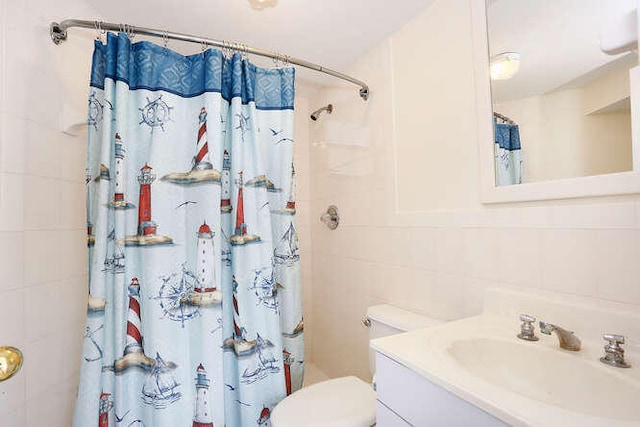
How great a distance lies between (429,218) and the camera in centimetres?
130

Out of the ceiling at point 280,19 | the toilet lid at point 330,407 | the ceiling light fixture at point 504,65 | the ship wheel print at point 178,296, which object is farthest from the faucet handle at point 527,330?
the ceiling at point 280,19

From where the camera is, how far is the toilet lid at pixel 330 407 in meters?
1.08

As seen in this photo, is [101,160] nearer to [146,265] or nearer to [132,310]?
[146,265]

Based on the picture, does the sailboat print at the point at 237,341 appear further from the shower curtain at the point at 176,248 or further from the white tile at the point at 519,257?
the white tile at the point at 519,257

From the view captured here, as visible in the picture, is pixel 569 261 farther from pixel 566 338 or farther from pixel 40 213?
pixel 40 213

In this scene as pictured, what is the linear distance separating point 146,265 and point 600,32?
1.64 m

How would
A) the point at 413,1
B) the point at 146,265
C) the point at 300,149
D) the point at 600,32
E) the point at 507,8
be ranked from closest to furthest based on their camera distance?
the point at 600,32 < the point at 507,8 < the point at 146,265 < the point at 413,1 < the point at 300,149

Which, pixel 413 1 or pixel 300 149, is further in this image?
pixel 300 149

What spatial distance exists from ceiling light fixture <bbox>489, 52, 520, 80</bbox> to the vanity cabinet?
1035mm

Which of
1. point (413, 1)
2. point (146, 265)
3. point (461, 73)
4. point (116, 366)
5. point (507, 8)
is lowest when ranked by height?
point (116, 366)

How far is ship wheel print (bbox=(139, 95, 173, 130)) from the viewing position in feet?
3.81

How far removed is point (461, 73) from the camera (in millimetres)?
1171

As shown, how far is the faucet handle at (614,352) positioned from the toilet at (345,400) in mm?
559

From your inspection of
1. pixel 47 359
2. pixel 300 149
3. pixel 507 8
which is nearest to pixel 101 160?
pixel 47 359
